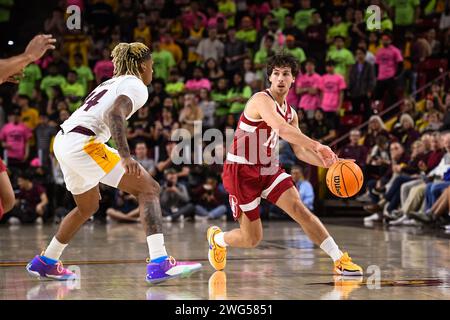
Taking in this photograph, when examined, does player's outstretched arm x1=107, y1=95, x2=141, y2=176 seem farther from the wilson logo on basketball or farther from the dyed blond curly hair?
the wilson logo on basketball

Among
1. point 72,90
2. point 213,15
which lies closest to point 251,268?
point 72,90

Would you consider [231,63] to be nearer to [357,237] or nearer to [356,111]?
[356,111]

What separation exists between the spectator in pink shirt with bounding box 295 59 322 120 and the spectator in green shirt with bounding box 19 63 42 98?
214 inches

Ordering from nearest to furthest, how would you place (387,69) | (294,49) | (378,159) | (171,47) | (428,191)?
(428,191)
(378,159)
(294,49)
(387,69)
(171,47)

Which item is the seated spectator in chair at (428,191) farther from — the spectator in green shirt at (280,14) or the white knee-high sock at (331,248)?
the spectator in green shirt at (280,14)

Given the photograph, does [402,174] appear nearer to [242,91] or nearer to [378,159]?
[378,159]

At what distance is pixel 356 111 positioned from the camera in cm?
1686

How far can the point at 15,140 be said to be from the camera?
50.9ft

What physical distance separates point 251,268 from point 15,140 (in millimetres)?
9046

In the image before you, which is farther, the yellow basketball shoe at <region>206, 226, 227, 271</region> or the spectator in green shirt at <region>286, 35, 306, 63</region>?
the spectator in green shirt at <region>286, 35, 306, 63</region>

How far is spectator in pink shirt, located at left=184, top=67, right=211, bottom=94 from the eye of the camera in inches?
645

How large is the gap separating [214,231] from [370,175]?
24.4ft

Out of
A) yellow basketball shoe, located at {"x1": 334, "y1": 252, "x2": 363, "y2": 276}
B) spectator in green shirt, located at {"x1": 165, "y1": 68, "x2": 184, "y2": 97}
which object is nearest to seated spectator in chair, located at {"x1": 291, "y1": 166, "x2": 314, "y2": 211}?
spectator in green shirt, located at {"x1": 165, "y1": 68, "x2": 184, "y2": 97}

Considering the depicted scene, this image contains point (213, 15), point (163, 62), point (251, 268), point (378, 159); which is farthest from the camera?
point (213, 15)
